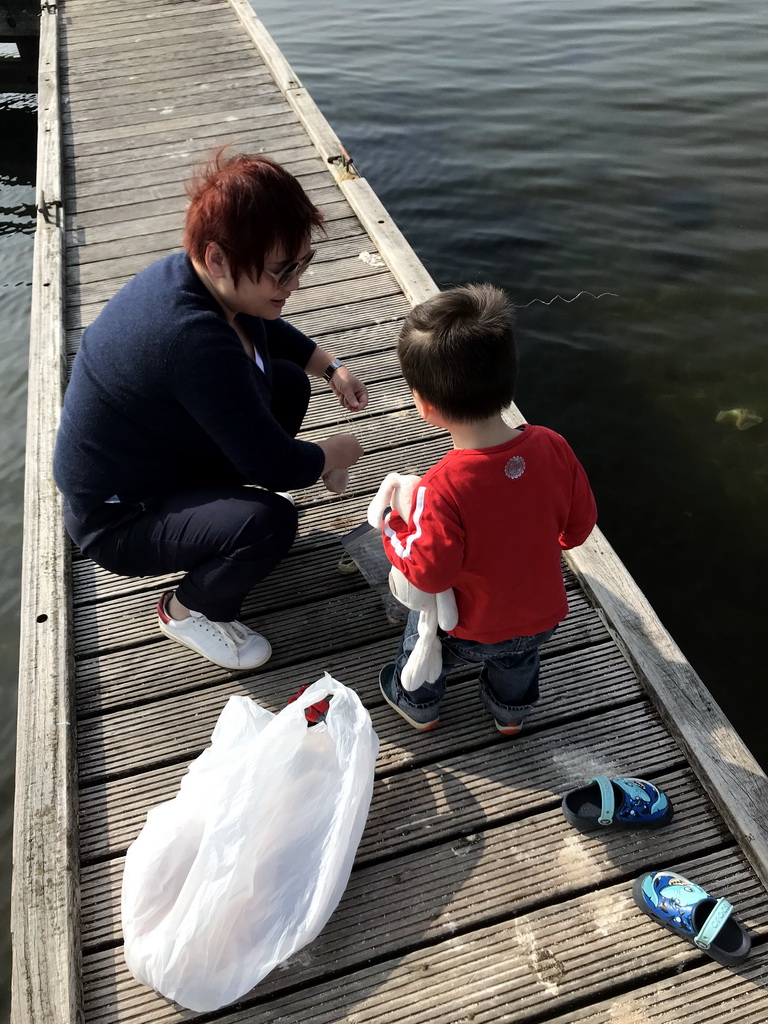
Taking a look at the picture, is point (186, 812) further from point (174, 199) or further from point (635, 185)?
point (635, 185)

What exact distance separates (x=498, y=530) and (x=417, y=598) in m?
0.28

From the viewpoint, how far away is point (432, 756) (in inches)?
84.7

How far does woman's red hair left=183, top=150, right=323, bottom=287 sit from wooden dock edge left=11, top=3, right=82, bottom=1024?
50.0 inches

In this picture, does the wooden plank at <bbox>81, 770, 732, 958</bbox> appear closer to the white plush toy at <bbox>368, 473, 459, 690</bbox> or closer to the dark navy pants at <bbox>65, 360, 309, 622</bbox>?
the white plush toy at <bbox>368, 473, 459, 690</bbox>

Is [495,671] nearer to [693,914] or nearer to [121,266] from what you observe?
[693,914]

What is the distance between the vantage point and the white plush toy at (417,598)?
1834mm

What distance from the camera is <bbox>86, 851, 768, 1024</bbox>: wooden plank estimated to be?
5.59 feet

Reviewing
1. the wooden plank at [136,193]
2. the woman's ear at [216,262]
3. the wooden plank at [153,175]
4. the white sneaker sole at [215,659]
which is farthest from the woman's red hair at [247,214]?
the wooden plank at [153,175]

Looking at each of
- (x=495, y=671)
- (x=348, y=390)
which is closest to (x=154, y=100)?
(x=348, y=390)

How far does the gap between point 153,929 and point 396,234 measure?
11.5 feet

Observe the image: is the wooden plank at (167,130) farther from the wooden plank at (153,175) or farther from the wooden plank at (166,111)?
the wooden plank at (153,175)

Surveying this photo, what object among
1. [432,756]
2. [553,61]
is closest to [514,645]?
[432,756]

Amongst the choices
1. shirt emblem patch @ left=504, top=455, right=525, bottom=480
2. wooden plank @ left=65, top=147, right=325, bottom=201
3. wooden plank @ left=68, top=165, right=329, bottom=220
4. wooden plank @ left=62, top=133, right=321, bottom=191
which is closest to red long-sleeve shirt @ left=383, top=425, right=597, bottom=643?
shirt emblem patch @ left=504, top=455, right=525, bottom=480

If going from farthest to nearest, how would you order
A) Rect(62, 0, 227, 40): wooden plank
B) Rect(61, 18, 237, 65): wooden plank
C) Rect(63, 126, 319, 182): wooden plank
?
Rect(62, 0, 227, 40): wooden plank → Rect(61, 18, 237, 65): wooden plank → Rect(63, 126, 319, 182): wooden plank
